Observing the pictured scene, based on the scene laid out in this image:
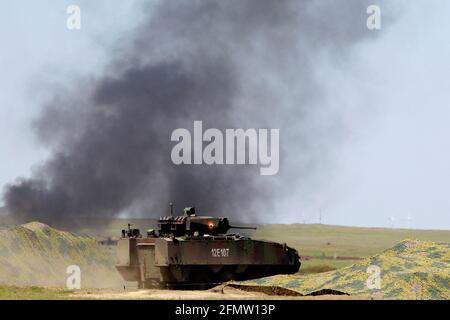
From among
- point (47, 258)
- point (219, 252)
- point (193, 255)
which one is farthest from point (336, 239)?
point (193, 255)

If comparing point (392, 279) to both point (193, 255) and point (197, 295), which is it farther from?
point (193, 255)

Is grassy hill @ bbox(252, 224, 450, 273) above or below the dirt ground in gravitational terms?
below

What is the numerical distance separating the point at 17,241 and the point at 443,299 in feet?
83.7

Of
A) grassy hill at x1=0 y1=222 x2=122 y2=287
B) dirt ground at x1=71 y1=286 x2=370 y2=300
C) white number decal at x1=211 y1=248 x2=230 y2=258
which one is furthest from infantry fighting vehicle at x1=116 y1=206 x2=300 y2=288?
grassy hill at x1=0 y1=222 x2=122 y2=287

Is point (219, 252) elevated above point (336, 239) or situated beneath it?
elevated above

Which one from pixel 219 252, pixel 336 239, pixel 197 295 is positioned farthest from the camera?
pixel 336 239

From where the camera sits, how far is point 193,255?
Answer: 43.8m

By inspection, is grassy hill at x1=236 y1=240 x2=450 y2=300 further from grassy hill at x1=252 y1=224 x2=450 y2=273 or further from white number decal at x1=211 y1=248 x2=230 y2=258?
grassy hill at x1=252 y1=224 x2=450 y2=273

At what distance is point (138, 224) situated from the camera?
70.1m

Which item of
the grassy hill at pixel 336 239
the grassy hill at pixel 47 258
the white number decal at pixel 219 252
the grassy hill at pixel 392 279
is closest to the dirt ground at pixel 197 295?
the grassy hill at pixel 392 279

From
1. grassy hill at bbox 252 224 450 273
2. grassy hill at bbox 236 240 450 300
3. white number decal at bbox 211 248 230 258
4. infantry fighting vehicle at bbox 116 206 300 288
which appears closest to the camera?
grassy hill at bbox 236 240 450 300

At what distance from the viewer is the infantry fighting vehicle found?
43.7m
